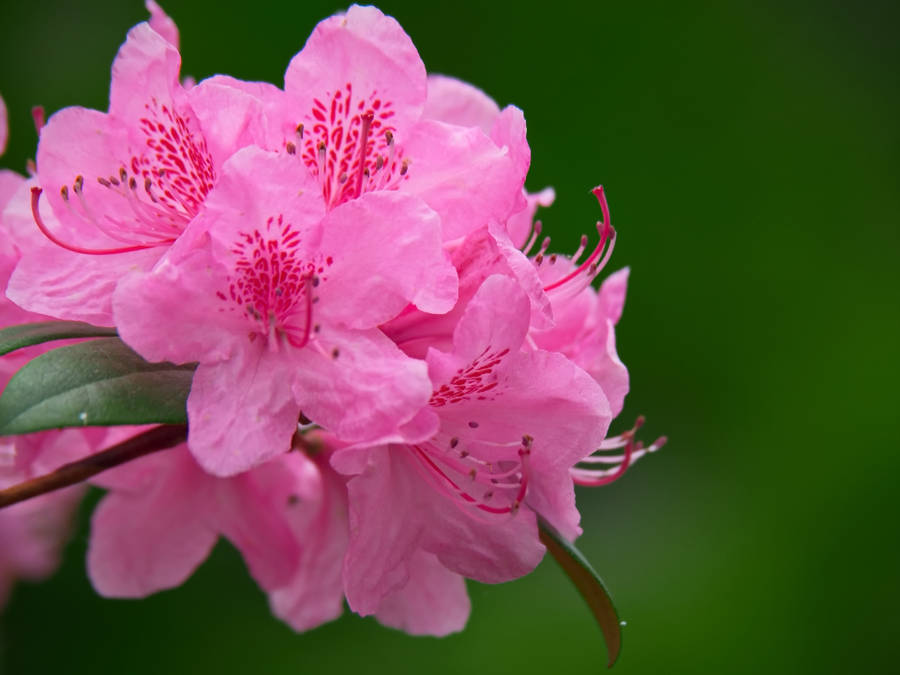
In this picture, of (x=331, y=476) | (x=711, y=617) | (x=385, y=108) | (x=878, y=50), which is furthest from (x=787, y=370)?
(x=385, y=108)

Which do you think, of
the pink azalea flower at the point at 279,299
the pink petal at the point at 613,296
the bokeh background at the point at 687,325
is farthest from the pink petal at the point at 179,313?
the bokeh background at the point at 687,325

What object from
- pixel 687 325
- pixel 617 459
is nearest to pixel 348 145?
pixel 617 459

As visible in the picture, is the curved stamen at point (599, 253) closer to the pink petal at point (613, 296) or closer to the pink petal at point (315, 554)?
the pink petal at point (613, 296)

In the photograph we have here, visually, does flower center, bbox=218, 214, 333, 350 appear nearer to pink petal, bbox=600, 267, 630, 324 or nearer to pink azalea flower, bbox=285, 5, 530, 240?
pink azalea flower, bbox=285, 5, 530, 240

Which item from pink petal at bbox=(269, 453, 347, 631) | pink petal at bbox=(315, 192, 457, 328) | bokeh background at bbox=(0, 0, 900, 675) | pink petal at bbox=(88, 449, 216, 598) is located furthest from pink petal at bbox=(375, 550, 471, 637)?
bokeh background at bbox=(0, 0, 900, 675)

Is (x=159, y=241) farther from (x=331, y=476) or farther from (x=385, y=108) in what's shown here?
(x=331, y=476)

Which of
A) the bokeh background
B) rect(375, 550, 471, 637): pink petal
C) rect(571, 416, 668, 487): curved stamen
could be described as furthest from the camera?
the bokeh background

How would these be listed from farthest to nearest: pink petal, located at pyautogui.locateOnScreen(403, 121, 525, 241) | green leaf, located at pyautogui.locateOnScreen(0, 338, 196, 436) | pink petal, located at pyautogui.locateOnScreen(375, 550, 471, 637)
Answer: pink petal, located at pyautogui.locateOnScreen(375, 550, 471, 637) < pink petal, located at pyautogui.locateOnScreen(403, 121, 525, 241) < green leaf, located at pyautogui.locateOnScreen(0, 338, 196, 436)
